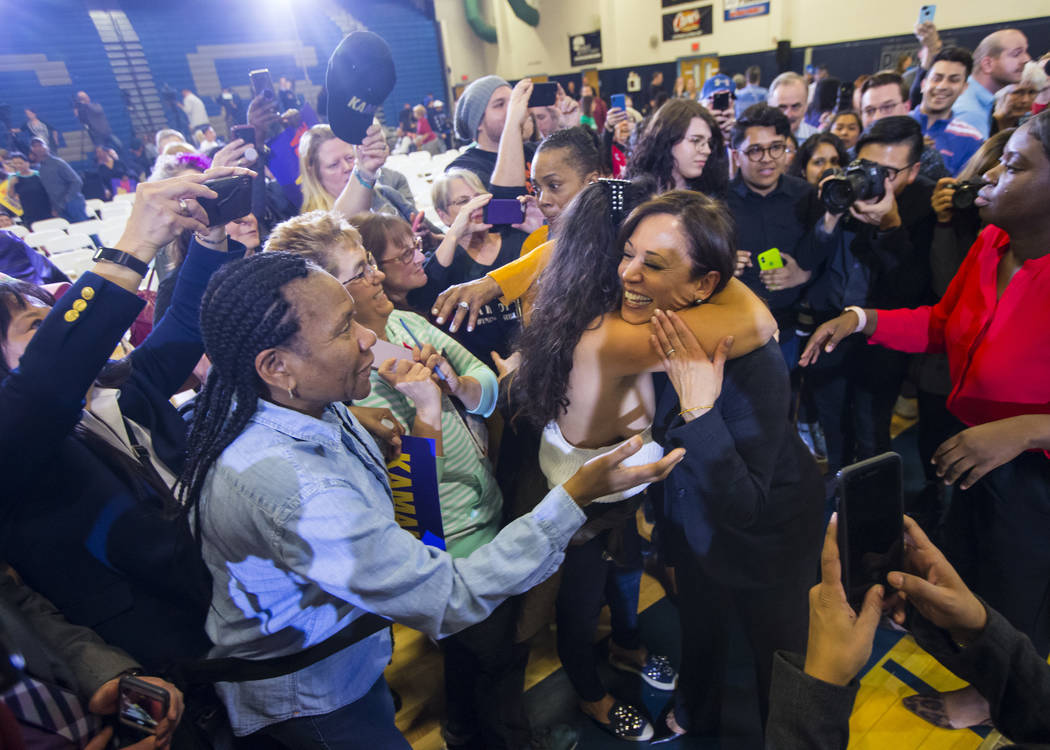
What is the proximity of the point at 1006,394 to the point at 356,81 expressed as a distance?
7.45 feet

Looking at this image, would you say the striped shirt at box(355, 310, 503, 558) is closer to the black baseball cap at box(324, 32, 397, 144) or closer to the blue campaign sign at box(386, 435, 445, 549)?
the blue campaign sign at box(386, 435, 445, 549)

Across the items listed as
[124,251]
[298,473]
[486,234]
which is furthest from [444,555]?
[486,234]

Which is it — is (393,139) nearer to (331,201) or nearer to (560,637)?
(331,201)

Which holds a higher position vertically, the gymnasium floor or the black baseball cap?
the black baseball cap

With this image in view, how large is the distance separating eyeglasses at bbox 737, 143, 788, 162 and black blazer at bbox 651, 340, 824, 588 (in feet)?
4.42

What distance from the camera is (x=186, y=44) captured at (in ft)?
43.6

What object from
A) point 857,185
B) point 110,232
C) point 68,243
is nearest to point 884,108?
point 857,185

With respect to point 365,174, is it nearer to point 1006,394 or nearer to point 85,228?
point 1006,394

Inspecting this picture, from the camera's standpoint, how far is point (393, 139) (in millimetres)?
13750

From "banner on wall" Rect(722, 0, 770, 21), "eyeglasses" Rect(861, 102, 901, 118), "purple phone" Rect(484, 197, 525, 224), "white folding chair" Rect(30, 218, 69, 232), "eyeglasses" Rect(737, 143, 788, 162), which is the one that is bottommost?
"white folding chair" Rect(30, 218, 69, 232)

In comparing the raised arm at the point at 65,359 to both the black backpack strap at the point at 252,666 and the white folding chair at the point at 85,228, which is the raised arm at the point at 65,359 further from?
the white folding chair at the point at 85,228

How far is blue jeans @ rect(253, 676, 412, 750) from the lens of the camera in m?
1.09

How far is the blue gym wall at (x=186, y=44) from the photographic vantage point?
38.7ft

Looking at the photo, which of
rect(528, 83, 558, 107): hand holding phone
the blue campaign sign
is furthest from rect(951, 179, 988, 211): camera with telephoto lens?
rect(528, 83, 558, 107): hand holding phone
